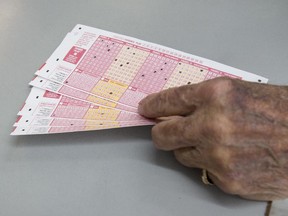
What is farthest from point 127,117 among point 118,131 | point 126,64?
point 126,64

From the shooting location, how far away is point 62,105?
2.30ft

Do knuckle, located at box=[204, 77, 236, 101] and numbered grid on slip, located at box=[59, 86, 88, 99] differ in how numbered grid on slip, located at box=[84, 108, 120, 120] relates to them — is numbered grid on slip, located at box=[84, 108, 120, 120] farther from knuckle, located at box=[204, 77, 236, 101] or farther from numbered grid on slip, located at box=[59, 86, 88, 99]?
knuckle, located at box=[204, 77, 236, 101]

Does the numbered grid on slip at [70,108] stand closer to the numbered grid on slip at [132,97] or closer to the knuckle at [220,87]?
the numbered grid on slip at [132,97]

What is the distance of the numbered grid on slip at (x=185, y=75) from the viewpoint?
28.8 inches

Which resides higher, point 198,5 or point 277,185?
point 198,5

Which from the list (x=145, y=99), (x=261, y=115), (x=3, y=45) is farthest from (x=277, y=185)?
(x=3, y=45)

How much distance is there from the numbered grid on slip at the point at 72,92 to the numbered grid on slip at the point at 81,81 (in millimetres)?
11

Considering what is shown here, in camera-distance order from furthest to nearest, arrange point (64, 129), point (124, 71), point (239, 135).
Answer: point (124, 71) → point (64, 129) → point (239, 135)

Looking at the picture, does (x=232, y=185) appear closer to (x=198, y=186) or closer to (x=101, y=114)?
(x=198, y=186)

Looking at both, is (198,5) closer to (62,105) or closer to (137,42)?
(137,42)

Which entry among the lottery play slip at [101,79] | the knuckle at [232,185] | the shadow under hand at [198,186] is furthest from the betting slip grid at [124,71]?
the knuckle at [232,185]

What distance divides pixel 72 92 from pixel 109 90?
7cm

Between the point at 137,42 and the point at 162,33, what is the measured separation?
86 millimetres

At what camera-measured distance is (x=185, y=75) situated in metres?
0.74
